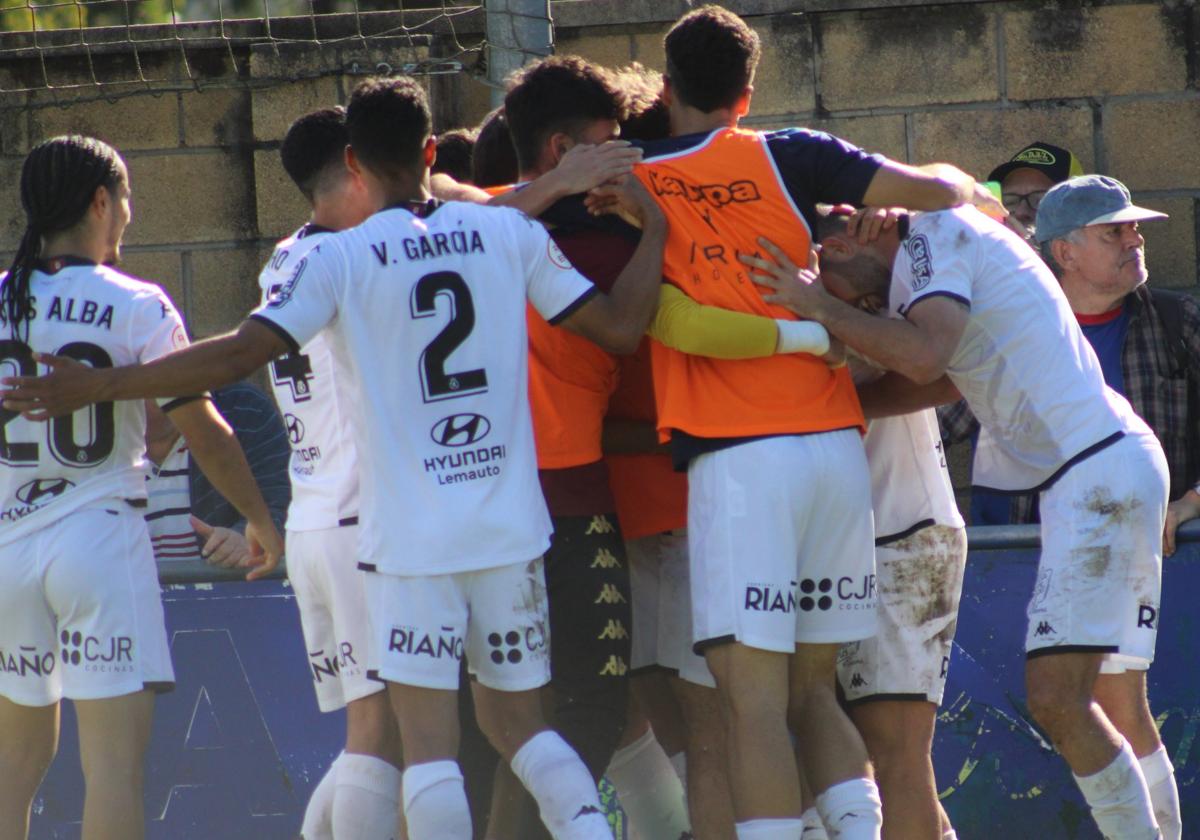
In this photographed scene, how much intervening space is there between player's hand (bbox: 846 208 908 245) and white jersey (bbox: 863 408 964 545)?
1.72 feet

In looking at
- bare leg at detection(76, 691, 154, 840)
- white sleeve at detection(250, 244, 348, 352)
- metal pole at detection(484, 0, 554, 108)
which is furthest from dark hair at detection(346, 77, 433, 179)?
metal pole at detection(484, 0, 554, 108)

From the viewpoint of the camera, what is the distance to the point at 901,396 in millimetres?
4516

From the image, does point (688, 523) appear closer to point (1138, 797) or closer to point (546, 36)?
point (1138, 797)

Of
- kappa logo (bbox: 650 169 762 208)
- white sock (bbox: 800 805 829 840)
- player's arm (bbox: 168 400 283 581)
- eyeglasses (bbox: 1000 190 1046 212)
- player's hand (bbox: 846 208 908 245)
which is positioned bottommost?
white sock (bbox: 800 805 829 840)

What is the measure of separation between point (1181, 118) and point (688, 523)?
375 centimetres

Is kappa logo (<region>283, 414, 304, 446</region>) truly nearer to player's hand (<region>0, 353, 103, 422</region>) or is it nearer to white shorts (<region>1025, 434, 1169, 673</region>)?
player's hand (<region>0, 353, 103, 422</region>)

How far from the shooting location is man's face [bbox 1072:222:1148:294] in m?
5.48

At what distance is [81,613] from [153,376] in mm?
769

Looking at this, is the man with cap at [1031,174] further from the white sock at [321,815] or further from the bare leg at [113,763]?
the bare leg at [113,763]

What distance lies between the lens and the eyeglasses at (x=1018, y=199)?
6.45 metres

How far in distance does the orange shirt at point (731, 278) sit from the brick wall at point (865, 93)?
9.53 feet

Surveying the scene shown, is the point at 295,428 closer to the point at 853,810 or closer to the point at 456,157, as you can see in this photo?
the point at 456,157

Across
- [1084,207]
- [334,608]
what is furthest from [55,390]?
[1084,207]

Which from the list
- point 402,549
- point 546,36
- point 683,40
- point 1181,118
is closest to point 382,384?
point 402,549
